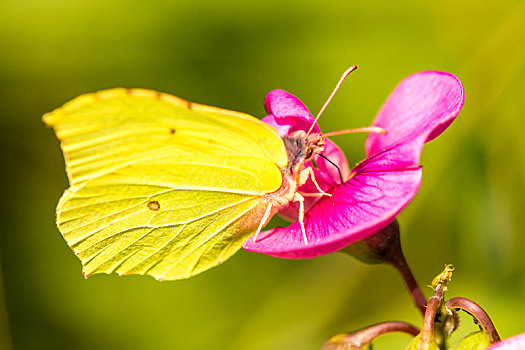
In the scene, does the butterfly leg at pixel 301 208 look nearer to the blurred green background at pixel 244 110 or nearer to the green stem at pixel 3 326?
the blurred green background at pixel 244 110

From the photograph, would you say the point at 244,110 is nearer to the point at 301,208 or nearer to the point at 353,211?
the point at 301,208

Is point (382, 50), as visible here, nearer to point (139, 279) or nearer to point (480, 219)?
point (480, 219)

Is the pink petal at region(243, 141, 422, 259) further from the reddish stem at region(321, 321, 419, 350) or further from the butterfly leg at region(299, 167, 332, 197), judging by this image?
the reddish stem at region(321, 321, 419, 350)

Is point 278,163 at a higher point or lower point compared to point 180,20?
lower

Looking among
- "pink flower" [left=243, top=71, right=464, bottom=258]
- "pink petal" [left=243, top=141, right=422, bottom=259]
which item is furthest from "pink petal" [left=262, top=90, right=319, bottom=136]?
"pink petal" [left=243, top=141, right=422, bottom=259]

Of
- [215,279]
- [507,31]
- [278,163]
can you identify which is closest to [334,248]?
[278,163]

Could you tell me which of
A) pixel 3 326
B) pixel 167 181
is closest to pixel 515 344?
pixel 167 181

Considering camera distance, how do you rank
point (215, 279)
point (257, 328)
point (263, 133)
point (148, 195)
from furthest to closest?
point (215, 279)
point (257, 328)
point (148, 195)
point (263, 133)

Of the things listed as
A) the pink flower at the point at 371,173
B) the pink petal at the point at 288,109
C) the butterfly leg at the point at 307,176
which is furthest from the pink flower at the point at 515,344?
the pink petal at the point at 288,109
